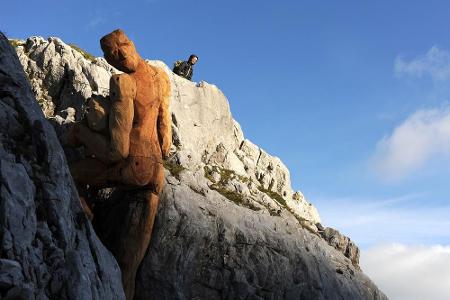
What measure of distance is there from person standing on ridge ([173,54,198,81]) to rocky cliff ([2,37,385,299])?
3.48 ft

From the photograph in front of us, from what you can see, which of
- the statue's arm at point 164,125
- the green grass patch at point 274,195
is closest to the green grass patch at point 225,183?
the green grass patch at point 274,195

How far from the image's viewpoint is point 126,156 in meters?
15.9

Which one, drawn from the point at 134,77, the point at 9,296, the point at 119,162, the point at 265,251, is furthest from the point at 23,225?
the point at 265,251

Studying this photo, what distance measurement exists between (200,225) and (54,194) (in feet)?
25.1

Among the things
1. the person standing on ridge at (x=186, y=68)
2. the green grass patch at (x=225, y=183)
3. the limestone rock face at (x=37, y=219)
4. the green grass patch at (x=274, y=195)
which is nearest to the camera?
the limestone rock face at (x=37, y=219)

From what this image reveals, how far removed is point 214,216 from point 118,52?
236 inches

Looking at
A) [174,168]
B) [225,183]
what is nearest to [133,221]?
[174,168]

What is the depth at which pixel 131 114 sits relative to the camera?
52.5 ft

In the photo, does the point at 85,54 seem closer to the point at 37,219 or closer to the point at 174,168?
the point at 174,168

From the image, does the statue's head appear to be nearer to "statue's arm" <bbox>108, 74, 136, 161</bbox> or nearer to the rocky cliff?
"statue's arm" <bbox>108, 74, 136, 161</bbox>

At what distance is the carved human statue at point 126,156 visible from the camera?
15852 mm

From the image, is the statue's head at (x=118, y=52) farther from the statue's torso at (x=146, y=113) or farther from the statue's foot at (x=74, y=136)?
the statue's foot at (x=74, y=136)

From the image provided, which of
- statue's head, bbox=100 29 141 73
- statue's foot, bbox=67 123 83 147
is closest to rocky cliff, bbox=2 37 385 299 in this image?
statue's foot, bbox=67 123 83 147

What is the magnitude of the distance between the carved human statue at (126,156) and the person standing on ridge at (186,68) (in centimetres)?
886
